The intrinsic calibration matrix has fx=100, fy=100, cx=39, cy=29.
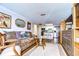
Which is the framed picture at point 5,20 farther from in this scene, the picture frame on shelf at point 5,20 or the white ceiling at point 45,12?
the white ceiling at point 45,12

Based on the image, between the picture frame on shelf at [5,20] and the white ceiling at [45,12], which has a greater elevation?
the white ceiling at [45,12]

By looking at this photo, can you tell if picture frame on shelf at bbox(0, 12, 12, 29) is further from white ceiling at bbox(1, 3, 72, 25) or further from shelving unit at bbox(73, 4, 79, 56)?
shelving unit at bbox(73, 4, 79, 56)

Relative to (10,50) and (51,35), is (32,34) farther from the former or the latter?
(10,50)

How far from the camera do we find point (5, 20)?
1854mm

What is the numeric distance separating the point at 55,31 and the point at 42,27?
0.29 metres

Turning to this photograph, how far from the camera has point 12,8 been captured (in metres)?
1.83

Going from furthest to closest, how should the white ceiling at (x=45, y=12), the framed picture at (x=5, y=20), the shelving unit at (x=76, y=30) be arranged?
the white ceiling at (x=45, y=12) → the framed picture at (x=5, y=20) → the shelving unit at (x=76, y=30)

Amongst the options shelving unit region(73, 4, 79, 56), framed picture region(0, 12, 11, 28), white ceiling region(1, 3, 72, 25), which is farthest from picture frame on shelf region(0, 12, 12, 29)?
shelving unit region(73, 4, 79, 56)

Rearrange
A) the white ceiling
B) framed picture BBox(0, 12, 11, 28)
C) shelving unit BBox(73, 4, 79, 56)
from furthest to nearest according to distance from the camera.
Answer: the white ceiling
framed picture BBox(0, 12, 11, 28)
shelving unit BBox(73, 4, 79, 56)

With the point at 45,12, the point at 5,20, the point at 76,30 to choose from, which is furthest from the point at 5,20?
the point at 76,30

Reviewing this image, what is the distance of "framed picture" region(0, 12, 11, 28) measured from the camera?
5.88 ft

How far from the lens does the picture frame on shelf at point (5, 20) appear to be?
1.79 metres

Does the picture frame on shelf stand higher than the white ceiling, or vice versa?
the white ceiling

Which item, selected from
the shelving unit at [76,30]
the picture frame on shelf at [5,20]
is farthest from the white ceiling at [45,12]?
the shelving unit at [76,30]
